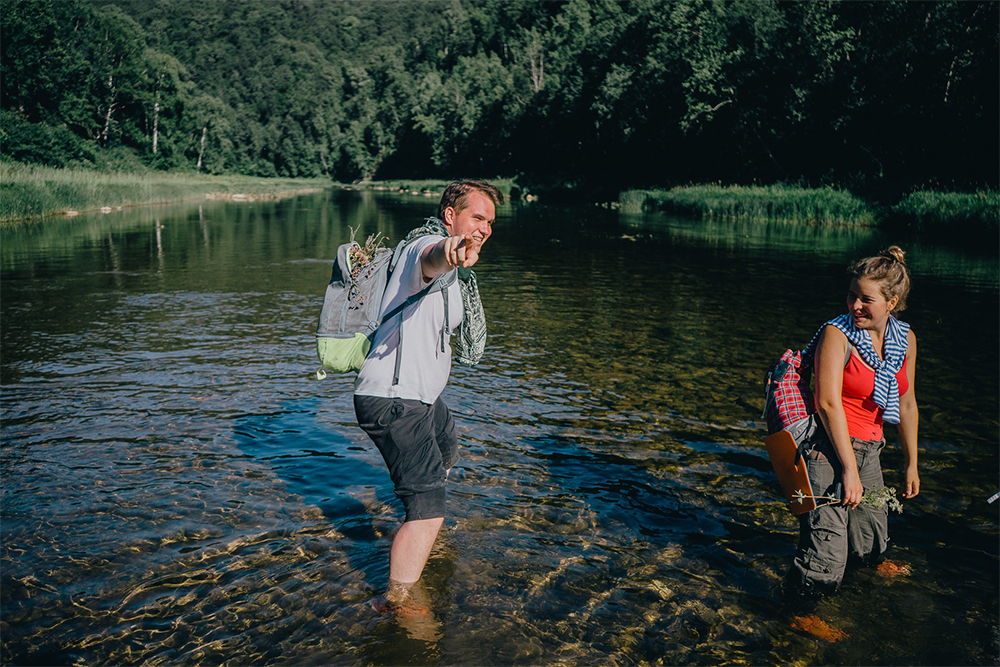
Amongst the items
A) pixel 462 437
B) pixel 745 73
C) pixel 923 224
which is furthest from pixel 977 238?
pixel 745 73

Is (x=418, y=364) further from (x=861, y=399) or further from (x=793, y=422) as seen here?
(x=861, y=399)

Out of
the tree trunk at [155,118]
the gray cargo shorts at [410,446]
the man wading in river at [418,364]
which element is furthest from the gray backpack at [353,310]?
the tree trunk at [155,118]

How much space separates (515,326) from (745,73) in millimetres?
54532

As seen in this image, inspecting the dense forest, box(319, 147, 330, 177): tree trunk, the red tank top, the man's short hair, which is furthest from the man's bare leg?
box(319, 147, 330, 177): tree trunk

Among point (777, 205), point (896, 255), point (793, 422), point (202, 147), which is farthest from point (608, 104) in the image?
point (202, 147)

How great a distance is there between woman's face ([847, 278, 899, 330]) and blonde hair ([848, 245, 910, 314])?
0.02 m

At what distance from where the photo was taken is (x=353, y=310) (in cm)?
403

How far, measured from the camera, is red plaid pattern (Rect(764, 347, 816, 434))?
4336 mm

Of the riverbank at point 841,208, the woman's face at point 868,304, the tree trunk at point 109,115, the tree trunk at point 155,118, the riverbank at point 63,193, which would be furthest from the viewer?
the tree trunk at point 155,118

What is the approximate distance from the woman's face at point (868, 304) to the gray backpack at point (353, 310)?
7.83ft

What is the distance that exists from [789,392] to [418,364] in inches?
91.3

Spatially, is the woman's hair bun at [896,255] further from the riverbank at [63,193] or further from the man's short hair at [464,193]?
the riverbank at [63,193]

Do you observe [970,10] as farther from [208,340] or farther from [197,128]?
Answer: [197,128]

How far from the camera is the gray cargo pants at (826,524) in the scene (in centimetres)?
426
